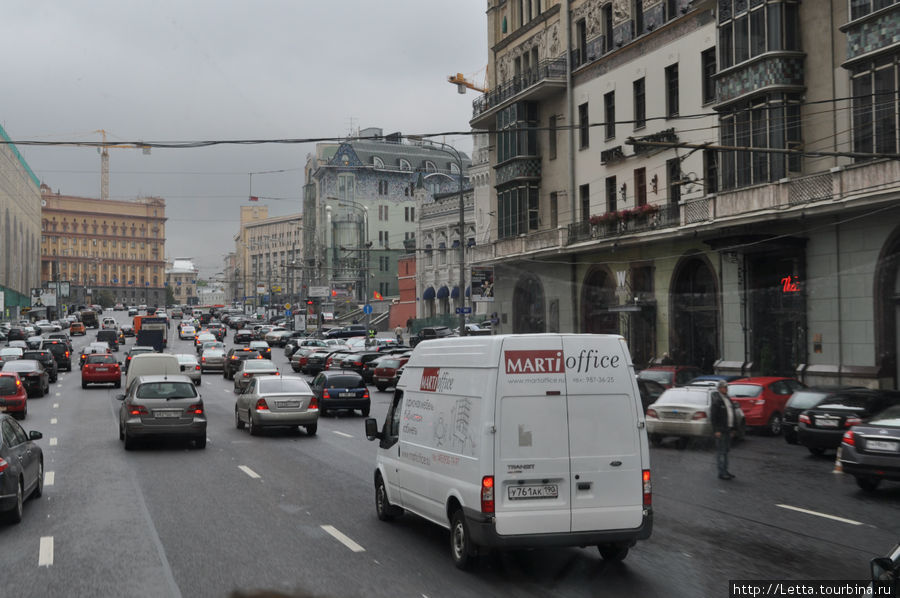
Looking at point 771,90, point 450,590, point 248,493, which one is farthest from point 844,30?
point 450,590

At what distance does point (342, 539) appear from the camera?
36.5 ft

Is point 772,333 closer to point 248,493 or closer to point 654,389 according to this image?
point 654,389

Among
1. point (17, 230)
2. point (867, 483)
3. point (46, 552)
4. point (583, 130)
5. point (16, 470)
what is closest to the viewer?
point (46, 552)

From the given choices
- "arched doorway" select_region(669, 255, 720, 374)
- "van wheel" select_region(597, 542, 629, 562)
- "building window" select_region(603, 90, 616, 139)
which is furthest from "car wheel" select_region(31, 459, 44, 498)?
"building window" select_region(603, 90, 616, 139)

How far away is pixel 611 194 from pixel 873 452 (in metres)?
28.8

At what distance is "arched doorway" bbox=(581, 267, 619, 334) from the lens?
4250 centimetres

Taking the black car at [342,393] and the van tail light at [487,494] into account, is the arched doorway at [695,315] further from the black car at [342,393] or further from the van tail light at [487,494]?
the van tail light at [487,494]

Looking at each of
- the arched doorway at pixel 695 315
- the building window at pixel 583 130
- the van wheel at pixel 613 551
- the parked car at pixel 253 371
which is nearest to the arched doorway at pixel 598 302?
the arched doorway at pixel 695 315

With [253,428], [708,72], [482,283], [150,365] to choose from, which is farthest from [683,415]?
[482,283]

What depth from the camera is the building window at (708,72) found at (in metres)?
35.7

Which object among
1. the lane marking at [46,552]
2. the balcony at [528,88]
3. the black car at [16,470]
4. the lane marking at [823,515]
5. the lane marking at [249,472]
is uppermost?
the balcony at [528,88]

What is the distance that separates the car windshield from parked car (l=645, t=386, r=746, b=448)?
1049 centimetres

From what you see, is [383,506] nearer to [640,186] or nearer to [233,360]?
[640,186]

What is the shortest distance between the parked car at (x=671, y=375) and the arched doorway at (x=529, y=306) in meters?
17.9
